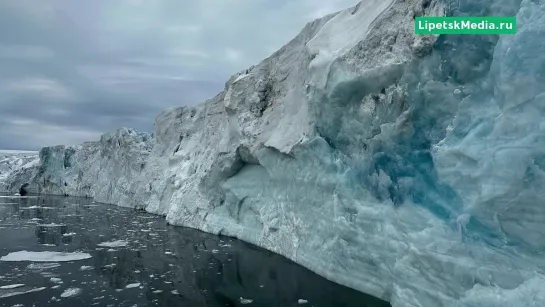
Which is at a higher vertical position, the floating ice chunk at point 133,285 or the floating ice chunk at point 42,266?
the floating ice chunk at point 42,266

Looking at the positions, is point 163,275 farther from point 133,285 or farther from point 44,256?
point 44,256

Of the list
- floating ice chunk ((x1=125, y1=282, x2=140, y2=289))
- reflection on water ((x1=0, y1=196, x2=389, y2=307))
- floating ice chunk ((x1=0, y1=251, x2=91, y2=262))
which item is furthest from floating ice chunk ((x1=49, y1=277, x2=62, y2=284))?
floating ice chunk ((x1=0, y1=251, x2=91, y2=262))

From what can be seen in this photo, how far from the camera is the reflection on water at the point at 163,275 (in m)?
6.05

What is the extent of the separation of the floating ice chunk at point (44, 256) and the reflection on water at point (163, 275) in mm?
331

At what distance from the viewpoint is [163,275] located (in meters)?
7.54

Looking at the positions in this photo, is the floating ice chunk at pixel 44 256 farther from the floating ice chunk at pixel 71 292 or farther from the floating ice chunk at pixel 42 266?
the floating ice chunk at pixel 71 292

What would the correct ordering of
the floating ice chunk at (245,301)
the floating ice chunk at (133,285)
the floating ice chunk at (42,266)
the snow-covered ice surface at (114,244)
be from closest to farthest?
the floating ice chunk at (245,301) → the floating ice chunk at (133,285) → the floating ice chunk at (42,266) → the snow-covered ice surface at (114,244)

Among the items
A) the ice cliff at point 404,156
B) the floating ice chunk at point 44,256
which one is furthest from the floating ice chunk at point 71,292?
the ice cliff at point 404,156

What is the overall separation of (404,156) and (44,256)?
28.3 feet

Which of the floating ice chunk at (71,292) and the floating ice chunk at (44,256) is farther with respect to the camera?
the floating ice chunk at (44,256)

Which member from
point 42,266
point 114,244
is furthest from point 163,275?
point 114,244

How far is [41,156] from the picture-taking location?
111ft

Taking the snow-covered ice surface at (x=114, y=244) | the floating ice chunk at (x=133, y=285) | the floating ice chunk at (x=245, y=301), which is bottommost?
the snow-covered ice surface at (x=114, y=244)

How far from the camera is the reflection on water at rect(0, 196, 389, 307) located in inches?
238
